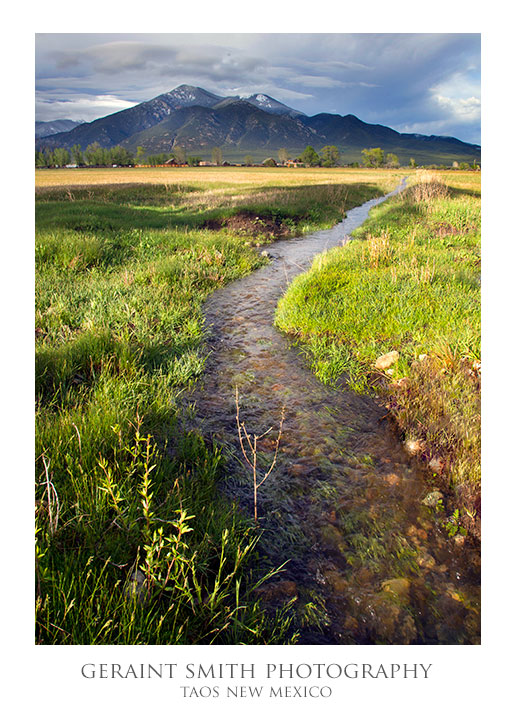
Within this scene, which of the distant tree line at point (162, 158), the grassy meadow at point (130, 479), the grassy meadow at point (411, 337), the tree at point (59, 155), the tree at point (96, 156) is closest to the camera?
the grassy meadow at point (130, 479)

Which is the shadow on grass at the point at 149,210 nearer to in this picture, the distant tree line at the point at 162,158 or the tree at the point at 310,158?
the distant tree line at the point at 162,158

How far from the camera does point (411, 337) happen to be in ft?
19.3

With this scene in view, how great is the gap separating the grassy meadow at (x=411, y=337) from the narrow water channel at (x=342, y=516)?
28 cm

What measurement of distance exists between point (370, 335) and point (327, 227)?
13456mm

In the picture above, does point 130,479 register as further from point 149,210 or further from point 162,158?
point 162,158

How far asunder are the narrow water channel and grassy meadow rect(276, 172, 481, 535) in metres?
0.28

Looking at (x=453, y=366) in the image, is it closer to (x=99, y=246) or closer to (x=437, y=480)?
(x=437, y=480)

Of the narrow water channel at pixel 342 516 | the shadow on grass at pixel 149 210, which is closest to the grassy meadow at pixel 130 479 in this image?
the narrow water channel at pixel 342 516

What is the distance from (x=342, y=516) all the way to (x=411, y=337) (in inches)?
143

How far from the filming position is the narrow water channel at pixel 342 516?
7.79 ft

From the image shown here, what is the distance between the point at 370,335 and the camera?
20.1ft

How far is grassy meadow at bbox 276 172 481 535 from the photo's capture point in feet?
12.0
